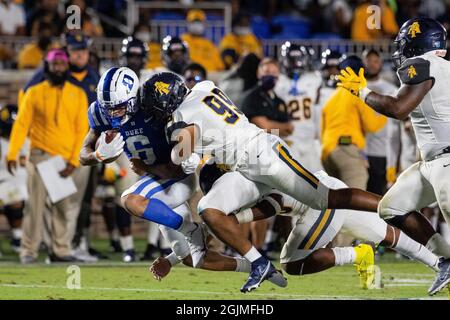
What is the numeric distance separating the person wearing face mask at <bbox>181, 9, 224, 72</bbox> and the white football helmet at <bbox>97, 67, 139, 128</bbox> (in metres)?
5.48

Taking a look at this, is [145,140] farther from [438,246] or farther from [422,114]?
[438,246]

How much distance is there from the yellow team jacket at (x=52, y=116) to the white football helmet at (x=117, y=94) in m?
2.69

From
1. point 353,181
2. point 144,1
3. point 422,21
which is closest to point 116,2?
point 144,1

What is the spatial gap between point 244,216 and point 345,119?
3207mm

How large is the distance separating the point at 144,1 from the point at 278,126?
13.9 ft

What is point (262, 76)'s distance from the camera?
1121cm

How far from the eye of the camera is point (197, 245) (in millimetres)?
8312

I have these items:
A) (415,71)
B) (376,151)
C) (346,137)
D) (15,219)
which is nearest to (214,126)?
(415,71)

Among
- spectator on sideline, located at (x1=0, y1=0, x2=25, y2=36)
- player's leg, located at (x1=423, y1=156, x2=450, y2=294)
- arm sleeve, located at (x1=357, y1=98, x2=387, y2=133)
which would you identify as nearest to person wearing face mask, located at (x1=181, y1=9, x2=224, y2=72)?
spectator on sideline, located at (x1=0, y1=0, x2=25, y2=36)

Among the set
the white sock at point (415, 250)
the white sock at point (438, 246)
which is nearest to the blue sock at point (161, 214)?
the white sock at point (415, 250)

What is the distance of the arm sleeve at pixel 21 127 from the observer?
10.8 m

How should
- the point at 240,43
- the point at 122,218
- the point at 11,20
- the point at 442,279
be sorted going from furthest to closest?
the point at 11,20, the point at 240,43, the point at 122,218, the point at 442,279

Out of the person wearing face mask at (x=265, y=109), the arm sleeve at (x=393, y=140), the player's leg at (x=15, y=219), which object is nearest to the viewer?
the person wearing face mask at (x=265, y=109)

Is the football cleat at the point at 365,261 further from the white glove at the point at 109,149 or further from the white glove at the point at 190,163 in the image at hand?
the white glove at the point at 109,149
